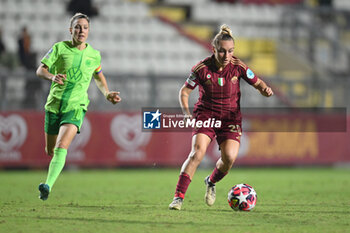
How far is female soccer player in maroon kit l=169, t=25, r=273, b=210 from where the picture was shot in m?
7.06

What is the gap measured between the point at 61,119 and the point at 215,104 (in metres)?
1.91

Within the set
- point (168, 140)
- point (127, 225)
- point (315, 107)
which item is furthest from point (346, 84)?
point (127, 225)

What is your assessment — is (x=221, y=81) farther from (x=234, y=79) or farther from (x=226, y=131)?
(x=226, y=131)

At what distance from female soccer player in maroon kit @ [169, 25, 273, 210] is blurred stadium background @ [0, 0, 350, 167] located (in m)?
6.94

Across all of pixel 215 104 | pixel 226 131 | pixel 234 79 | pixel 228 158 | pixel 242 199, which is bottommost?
pixel 242 199

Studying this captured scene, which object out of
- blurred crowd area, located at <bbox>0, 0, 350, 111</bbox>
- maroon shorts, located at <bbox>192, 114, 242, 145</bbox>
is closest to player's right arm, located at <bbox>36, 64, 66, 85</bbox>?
maroon shorts, located at <bbox>192, 114, 242, 145</bbox>

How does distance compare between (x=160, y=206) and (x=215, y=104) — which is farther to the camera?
(x=160, y=206)

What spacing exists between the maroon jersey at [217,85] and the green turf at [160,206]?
115cm

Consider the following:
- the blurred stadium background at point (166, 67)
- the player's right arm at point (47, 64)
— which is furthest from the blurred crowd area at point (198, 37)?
the player's right arm at point (47, 64)

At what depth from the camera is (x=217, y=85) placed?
7.23 meters

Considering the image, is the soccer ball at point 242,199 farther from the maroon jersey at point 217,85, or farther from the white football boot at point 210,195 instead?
the maroon jersey at point 217,85

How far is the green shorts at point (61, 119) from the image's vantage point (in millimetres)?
7598

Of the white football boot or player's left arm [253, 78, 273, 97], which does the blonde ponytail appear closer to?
player's left arm [253, 78, 273, 97]

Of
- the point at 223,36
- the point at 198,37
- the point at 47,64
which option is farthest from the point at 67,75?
the point at 198,37
